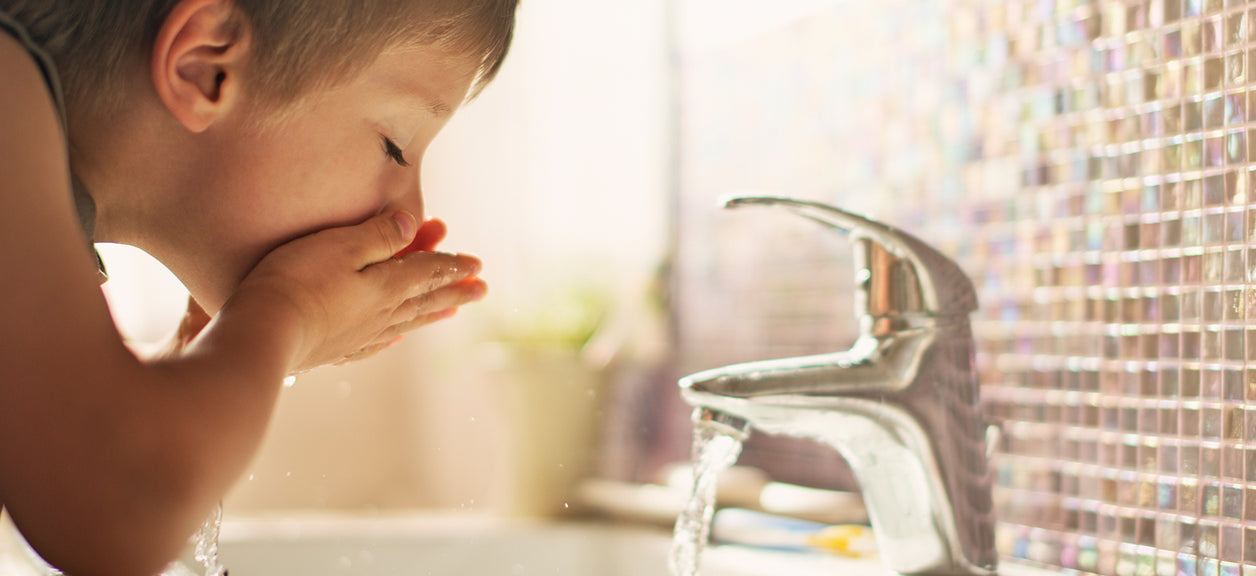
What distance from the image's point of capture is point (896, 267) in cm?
56

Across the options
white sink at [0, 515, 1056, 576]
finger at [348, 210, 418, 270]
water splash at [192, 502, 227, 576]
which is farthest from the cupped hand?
white sink at [0, 515, 1056, 576]

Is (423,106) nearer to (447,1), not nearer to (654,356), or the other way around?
(447,1)

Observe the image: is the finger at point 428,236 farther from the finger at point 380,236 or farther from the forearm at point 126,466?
the forearm at point 126,466

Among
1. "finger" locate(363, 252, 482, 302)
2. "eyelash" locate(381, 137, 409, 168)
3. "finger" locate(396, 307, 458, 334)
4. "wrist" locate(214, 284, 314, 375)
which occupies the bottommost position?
"finger" locate(396, 307, 458, 334)

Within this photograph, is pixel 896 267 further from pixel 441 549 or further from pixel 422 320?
pixel 441 549

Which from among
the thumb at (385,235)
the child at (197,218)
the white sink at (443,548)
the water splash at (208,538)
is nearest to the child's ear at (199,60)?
the child at (197,218)

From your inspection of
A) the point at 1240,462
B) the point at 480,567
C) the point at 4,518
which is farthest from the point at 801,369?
the point at 4,518

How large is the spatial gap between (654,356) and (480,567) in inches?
15.8

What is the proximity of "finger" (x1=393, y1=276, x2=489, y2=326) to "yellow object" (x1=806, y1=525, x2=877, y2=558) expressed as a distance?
0.33 metres

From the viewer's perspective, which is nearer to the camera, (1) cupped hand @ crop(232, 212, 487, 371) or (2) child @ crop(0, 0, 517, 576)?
(2) child @ crop(0, 0, 517, 576)

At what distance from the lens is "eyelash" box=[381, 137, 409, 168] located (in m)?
0.58

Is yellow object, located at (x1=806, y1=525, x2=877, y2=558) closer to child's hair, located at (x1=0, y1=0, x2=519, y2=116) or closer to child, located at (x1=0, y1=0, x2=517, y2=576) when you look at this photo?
child, located at (x1=0, y1=0, x2=517, y2=576)

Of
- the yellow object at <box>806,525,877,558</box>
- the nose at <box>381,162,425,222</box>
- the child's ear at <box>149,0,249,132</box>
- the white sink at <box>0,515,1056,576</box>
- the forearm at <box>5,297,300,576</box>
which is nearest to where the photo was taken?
the forearm at <box>5,297,300,576</box>

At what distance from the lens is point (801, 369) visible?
21.9 inches
